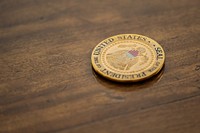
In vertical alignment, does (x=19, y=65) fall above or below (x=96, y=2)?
below

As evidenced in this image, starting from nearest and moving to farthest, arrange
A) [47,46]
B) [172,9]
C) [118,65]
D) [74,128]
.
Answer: [74,128] < [118,65] < [47,46] < [172,9]

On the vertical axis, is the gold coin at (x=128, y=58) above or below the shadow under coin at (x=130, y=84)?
above

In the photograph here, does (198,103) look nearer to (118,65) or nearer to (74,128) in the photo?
(118,65)

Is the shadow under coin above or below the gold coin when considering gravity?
below

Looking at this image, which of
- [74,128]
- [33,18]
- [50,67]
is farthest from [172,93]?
[33,18]
